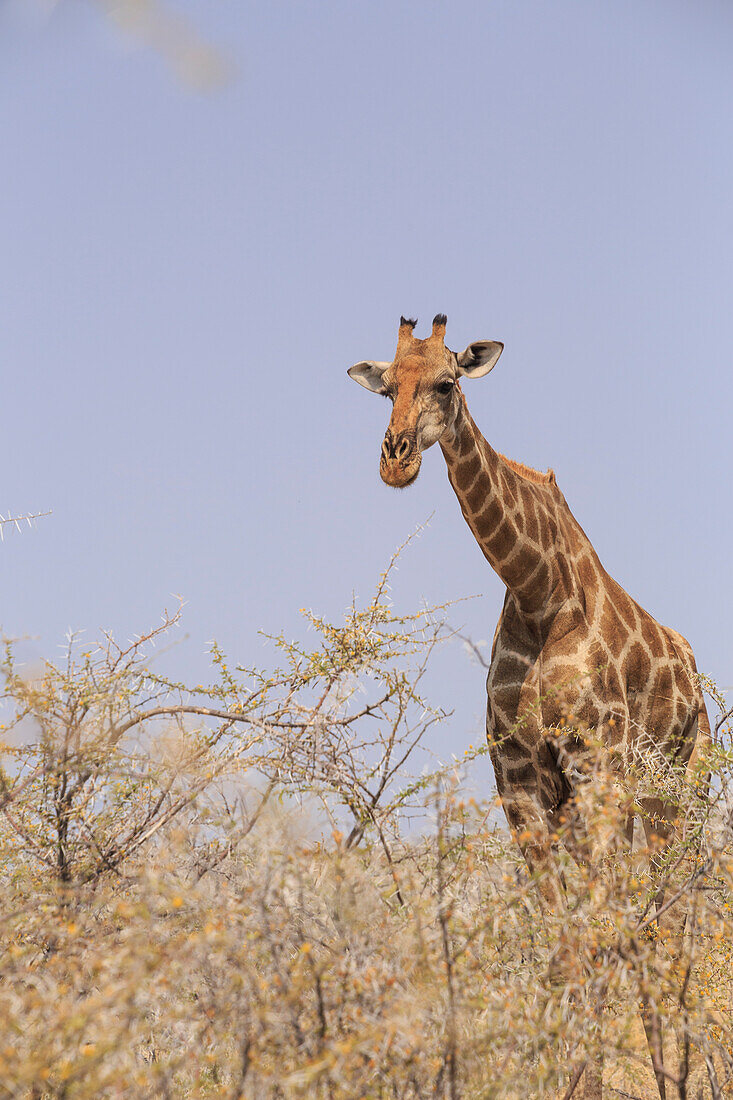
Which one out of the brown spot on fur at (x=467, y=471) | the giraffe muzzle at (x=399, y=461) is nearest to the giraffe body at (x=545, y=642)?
the brown spot on fur at (x=467, y=471)

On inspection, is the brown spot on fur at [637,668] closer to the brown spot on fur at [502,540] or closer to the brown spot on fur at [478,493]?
the brown spot on fur at [502,540]

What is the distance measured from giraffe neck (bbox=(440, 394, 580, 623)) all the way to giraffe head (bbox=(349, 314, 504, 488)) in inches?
11.1

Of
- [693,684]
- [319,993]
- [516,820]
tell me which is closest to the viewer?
[319,993]

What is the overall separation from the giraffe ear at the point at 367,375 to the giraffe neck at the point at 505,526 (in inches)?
31.0

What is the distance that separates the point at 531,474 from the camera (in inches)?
331

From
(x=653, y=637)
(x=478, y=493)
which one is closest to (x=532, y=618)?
(x=478, y=493)

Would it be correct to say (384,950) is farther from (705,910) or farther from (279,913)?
(705,910)

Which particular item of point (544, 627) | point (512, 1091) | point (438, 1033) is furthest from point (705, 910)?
point (544, 627)

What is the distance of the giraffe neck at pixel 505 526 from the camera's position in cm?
713

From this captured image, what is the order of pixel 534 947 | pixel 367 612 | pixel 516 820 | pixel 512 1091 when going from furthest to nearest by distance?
pixel 516 820
pixel 367 612
pixel 534 947
pixel 512 1091

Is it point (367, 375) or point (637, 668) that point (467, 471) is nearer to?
point (367, 375)

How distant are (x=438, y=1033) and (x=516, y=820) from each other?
4.16m

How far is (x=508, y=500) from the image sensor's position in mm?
7332

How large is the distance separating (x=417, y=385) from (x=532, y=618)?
200cm
